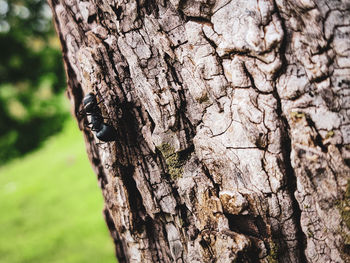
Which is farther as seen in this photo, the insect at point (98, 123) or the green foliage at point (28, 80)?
the green foliage at point (28, 80)

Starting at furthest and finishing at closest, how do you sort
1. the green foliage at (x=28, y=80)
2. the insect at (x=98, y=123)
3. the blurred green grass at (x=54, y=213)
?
the green foliage at (x=28, y=80) → the blurred green grass at (x=54, y=213) → the insect at (x=98, y=123)

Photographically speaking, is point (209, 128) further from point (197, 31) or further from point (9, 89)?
point (9, 89)

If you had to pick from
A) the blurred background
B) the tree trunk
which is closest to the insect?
the tree trunk

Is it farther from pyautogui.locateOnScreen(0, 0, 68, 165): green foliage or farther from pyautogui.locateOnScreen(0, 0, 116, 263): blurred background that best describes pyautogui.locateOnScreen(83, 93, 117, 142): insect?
pyautogui.locateOnScreen(0, 0, 68, 165): green foliage

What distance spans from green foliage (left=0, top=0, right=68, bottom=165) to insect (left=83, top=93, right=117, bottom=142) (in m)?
8.40

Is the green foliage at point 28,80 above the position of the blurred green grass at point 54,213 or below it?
above

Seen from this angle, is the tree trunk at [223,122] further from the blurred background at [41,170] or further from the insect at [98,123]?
the blurred background at [41,170]

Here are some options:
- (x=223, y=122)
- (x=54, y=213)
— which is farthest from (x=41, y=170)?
(x=223, y=122)

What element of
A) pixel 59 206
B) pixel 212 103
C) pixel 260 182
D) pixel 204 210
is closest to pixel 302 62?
pixel 212 103

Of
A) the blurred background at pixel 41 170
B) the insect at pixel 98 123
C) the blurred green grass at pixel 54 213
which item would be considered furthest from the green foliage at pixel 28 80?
the insect at pixel 98 123

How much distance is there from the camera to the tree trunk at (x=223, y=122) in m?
1.25

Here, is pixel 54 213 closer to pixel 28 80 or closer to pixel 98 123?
pixel 98 123

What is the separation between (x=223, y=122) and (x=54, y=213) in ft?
13.8

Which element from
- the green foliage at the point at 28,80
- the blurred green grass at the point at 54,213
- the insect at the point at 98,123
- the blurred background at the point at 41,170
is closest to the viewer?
→ the insect at the point at 98,123
